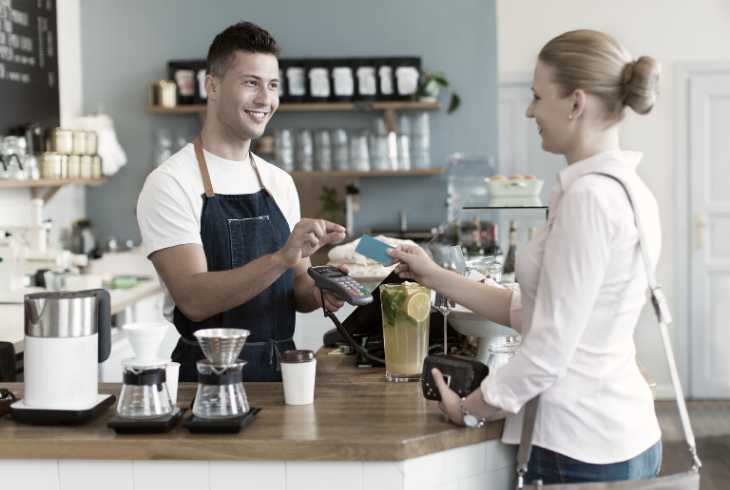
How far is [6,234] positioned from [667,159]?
4.54m

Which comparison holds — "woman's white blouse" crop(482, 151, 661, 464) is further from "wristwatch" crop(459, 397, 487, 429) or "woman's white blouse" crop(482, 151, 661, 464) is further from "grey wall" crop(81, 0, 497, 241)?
"grey wall" crop(81, 0, 497, 241)

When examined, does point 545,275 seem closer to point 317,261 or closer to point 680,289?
point 317,261

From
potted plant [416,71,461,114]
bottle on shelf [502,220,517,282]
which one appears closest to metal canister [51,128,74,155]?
potted plant [416,71,461,114]

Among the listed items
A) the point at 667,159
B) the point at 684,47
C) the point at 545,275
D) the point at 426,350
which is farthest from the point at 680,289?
the point at 545,275

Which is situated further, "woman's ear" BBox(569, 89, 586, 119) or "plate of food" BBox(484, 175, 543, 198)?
"plate of food" BBox(484, 175, 543, 198)

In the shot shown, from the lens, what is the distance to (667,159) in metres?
6.82

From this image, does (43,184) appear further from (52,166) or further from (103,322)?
(103,322)

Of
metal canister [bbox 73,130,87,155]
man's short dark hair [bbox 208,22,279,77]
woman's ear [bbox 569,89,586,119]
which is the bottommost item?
woman's ear [bbox 569,89,586,119]

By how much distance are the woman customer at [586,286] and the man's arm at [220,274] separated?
63 cm

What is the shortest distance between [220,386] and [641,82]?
0.96 metres

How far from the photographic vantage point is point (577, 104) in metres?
1.73

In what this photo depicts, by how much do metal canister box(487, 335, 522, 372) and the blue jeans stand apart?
45 centimetres

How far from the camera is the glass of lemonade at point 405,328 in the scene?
235 cm

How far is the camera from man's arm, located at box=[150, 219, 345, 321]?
2264 mm
